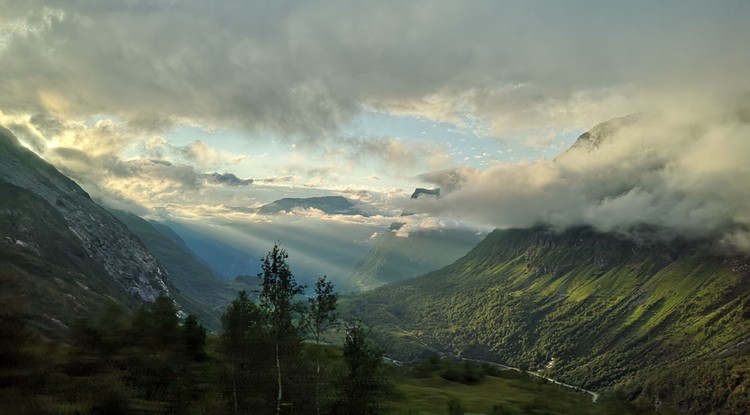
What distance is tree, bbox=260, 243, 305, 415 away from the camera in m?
47.8

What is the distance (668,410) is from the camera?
39.2 metres

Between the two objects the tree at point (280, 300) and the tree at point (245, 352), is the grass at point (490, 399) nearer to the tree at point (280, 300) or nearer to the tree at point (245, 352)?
the tree at point (280, 300)

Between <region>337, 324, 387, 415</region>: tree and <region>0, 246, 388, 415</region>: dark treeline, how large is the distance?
0.35 ft

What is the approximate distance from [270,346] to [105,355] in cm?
1655

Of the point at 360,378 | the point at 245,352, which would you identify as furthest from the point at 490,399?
the point at 245,352

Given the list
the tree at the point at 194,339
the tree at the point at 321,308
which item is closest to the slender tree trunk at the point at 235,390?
the tree at the point at 194,339

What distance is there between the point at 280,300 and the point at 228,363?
26.6ft

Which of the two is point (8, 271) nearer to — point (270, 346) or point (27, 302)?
point (27, 302)

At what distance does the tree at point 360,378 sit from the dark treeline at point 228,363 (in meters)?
0.11

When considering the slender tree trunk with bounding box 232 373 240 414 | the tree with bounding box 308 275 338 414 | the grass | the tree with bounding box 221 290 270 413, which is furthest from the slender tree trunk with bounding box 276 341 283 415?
the grass

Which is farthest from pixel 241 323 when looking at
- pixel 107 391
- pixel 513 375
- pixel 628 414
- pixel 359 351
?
pixel 513 375

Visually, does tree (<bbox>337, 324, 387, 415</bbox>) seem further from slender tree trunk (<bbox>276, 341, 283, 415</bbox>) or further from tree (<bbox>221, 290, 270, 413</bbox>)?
tree (<bbox>221, 290, 270, 413</bbox>)

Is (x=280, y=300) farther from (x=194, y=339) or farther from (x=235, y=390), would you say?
(x=194, y=339)

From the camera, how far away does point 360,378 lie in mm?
48875
